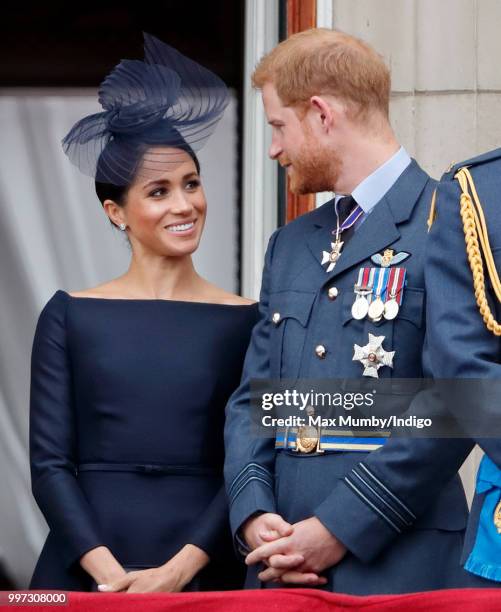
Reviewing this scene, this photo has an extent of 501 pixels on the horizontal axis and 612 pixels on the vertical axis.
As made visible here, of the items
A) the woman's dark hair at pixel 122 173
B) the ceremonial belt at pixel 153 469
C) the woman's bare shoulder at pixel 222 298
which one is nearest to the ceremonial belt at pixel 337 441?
the ceremonial belt at pixel 153 469

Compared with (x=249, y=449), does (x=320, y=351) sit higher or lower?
higher

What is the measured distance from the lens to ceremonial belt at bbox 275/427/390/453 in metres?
3.01

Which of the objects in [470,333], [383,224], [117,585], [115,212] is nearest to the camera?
[470,333]

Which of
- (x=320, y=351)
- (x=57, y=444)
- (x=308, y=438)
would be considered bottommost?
(x=57, y=444)

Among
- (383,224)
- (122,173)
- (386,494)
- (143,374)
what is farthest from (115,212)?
(386,494)

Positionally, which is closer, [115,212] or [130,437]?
[130,437]

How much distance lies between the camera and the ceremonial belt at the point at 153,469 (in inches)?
134

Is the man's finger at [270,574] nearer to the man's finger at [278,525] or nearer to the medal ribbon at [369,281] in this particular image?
the man's finger at [278,525]

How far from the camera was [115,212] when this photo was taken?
11.9ft

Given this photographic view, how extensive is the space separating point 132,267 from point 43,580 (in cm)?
78

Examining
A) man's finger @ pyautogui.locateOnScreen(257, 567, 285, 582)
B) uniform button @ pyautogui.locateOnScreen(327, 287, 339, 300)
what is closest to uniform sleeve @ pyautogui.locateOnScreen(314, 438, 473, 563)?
man's finger @ pyautogui.locateOnScreen(257, 567, 285, 582)

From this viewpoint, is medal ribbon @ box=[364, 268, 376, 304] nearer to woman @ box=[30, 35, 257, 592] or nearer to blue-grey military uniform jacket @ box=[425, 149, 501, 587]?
blue-grey military uniform jacket @ box=[425, 149, 501, 587]

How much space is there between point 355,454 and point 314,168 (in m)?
0.62

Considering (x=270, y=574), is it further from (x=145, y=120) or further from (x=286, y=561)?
(x=145, y=120)
